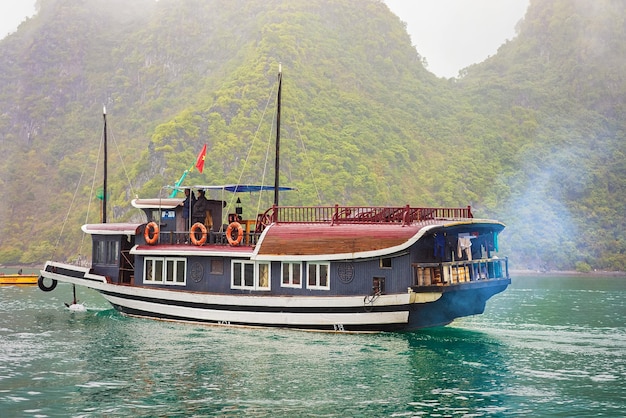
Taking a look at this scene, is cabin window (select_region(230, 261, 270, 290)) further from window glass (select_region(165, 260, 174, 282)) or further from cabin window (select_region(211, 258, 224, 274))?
window glass (select_region(165, 260, 174, 282))

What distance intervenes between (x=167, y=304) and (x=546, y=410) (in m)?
15.0

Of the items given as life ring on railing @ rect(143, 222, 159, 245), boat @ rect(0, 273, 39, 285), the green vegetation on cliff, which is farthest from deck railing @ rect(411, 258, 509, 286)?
the green vegetation on cliff

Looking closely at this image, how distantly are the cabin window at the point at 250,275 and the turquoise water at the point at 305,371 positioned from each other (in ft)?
5.20

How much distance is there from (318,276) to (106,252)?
993 centimetres

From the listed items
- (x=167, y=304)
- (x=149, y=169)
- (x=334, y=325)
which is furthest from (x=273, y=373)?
(x=149, y=169)

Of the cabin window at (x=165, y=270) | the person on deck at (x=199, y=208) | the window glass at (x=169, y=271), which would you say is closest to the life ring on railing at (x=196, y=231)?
the cabin window at (x=165, y=270)

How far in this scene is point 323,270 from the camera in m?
24.2

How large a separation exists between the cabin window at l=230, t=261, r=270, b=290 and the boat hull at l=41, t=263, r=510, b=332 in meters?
0.63

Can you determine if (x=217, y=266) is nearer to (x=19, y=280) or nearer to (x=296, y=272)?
(x=296, y=272)

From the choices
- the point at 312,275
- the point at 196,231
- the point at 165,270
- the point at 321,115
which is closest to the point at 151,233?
the point at 165,270

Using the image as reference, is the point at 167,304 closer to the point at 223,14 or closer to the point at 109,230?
the point at 109,230

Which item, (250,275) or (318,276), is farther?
(250,275)

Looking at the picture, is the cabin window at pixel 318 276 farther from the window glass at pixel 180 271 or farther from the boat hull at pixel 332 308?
the window glass at pixel 180 271

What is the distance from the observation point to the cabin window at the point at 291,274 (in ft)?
81.0
